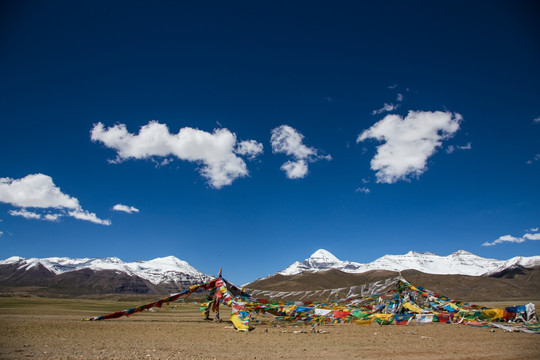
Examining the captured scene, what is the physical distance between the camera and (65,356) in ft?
30.1

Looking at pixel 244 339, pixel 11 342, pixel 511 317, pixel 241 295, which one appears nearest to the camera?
pixel 11 342

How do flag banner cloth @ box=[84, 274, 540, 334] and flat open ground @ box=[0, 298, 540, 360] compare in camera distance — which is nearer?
flat open ground @ box=[0, 298, 540, 360]

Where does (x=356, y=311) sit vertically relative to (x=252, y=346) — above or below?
below

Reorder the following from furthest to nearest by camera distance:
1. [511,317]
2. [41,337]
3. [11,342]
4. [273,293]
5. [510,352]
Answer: [273,293] → [511,317] → [41,337] → [11,342] → [510,352]

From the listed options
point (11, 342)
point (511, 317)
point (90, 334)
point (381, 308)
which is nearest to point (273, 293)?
point (381, 308)

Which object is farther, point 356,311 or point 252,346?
point 356,311

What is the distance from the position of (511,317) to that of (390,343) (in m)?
11.8

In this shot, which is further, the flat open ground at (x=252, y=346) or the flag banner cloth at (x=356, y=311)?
the flag banner cloth at (x=356, y=311)

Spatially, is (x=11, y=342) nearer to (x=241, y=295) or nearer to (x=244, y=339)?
(x=244, y=339)

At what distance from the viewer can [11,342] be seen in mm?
11438

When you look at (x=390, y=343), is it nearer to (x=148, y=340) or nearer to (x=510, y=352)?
(x=510, y=352)

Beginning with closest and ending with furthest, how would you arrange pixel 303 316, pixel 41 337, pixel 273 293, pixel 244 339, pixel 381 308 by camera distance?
1. pixel 41 337
2. pixel 244 339
3. pixel 303 316
4. pixel 381 308
5. pixel 273 293

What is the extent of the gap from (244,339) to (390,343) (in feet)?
19.9

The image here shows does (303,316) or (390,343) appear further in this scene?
(303,316)
